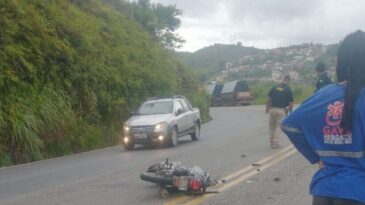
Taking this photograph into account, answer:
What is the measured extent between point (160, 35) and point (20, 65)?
2774 centimetres

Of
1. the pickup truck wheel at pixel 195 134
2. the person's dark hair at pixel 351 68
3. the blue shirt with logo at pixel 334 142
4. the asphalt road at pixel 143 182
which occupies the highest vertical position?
the person's dark hair at pixel 351 68

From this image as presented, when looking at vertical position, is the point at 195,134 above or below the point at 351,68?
below

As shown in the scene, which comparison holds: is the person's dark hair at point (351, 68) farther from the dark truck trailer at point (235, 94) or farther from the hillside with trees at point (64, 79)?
the dark truck trailer at point (235, 94)

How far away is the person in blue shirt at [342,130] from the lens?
3475mm

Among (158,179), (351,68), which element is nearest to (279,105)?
(158,179)

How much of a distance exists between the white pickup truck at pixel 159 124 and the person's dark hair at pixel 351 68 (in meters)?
16.1

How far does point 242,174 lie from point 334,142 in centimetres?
835

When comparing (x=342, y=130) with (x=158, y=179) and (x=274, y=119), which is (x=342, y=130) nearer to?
(x=158, y=179)

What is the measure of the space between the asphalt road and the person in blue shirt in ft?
17.8

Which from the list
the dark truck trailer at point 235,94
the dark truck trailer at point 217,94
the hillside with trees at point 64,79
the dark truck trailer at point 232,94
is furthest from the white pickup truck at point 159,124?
the dark truck trailer at point 217,94

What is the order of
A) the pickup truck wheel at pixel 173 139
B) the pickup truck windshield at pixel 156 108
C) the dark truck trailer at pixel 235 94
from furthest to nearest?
the dark truck trailer at pixel 235 94 → the pickup truck windshield at pixel 156 108 → the pickup truck wheel at pixel 173 139

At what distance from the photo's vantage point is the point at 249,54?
128625 mm

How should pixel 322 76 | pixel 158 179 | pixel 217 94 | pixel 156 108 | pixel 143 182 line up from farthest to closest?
pixel 217 94, pixel 156 108, pixel 322 76, pixel 143 182, pixel 158 179

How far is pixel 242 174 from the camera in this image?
1183cm
